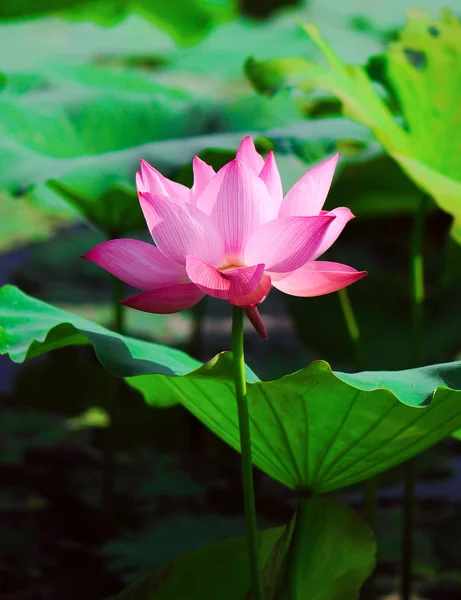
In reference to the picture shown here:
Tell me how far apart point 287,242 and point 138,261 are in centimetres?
11

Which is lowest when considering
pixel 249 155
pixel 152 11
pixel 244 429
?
pixel 244 429

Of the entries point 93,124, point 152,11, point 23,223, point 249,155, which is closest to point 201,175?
point 249,155

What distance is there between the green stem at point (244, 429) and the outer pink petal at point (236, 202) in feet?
0.19

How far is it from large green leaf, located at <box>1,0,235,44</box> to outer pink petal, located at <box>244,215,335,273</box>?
6.89 feet

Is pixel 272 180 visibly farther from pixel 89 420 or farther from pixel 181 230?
pixel 89 420

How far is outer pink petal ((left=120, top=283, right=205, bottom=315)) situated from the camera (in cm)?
65

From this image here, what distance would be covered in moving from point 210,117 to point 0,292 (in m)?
0.78

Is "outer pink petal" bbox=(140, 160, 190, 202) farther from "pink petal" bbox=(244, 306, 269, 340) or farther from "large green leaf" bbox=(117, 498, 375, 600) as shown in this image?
"large green leaf" bbox=(117, 498, 375, 600)

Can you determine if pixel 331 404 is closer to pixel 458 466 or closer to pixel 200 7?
pixel 458 466

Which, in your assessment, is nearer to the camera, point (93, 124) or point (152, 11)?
point (93, 124)

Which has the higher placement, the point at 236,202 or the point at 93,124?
the point at 93,124

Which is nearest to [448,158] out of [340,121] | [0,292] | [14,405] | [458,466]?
[340,121]

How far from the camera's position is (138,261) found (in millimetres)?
652

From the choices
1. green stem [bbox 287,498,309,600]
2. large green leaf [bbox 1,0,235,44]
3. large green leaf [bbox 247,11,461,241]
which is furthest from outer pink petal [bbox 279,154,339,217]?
large green leaf [bbox 1,0,235,44]
